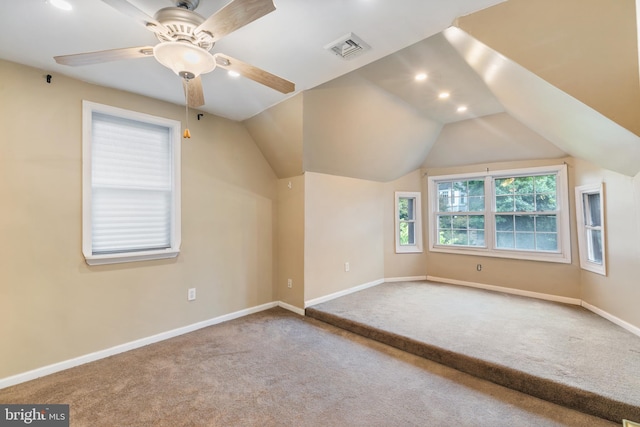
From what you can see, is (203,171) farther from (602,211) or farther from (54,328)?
(602,211)

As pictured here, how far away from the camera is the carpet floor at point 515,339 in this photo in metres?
2.04

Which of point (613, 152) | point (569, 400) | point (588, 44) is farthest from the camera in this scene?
point (613, 152)

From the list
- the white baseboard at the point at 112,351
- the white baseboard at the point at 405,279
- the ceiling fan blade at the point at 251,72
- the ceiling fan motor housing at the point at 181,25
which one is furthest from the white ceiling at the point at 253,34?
the white baseboard at the point at 405,279

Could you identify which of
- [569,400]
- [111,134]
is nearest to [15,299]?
[111,134]

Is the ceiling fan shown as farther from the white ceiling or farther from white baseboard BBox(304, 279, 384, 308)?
white baseboard BBox(304, 279, 384, 308)

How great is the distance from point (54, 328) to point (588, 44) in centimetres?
464

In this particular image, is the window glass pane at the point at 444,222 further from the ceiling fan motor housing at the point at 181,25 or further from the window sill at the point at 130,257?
the ceiling fan motor housing at the point at 181,25

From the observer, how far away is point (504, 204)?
4.69 m

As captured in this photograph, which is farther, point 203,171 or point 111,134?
point 203,171

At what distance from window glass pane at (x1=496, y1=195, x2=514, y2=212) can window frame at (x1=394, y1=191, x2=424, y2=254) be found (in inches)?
50.1

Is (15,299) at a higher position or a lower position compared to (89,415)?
higher

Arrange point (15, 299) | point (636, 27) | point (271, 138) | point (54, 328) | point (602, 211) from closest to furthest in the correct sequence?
point (636, 27) < point (15, 299) < point (54, 328) < point (602, 211) < point (271, 138)

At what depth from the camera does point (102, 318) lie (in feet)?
8.86

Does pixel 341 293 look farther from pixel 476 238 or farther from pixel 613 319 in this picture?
pixel 613 319
